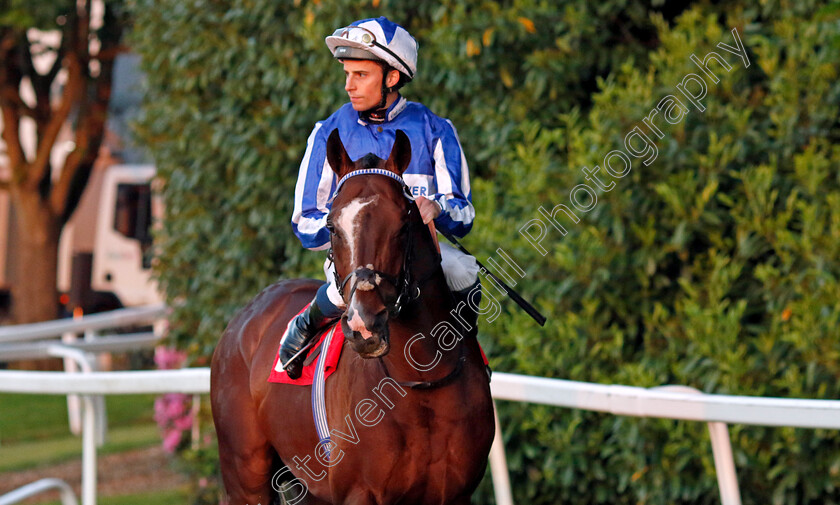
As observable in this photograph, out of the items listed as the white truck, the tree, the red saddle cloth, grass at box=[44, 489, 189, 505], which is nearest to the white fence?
the red saddle cloth

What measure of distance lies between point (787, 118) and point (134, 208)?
15449 millimetres

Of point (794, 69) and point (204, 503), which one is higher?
point (794, 69)

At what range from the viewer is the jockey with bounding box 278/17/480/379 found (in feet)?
11.2

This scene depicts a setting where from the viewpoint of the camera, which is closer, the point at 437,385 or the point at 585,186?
the point at 437,385

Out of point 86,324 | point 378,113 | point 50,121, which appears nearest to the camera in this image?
point 378,113

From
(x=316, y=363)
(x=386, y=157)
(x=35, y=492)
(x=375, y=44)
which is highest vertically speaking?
(x=375, y=44)

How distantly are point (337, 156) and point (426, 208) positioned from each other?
31cm

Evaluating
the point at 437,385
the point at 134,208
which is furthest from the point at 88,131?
the point at 437,385

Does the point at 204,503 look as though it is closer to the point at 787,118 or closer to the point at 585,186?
the point at 585,186

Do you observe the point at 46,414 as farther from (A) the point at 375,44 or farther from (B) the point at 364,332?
Result: (B) the point at 364,332

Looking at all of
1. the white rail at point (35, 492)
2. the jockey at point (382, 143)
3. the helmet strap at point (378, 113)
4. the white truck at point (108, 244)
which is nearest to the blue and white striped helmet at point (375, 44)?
the jockey at point (382, 143)

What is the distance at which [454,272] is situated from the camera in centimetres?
341

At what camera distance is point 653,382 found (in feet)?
16.2

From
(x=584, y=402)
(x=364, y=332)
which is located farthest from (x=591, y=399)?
(x=364, y=332)
